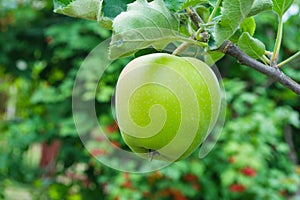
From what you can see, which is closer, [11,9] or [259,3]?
[259,3]

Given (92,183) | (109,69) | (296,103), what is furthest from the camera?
(296,103)

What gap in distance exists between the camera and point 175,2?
1.23ft

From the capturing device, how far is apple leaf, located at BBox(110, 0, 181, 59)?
1.11 feet

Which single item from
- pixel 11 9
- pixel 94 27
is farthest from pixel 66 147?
pixel 11 9

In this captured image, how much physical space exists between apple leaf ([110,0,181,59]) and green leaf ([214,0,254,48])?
36 millimetres

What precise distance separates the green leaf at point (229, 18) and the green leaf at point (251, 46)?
0.03 meters

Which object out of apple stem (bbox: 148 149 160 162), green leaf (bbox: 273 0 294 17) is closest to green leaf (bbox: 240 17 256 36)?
green leaf (bbox: 273 0 294 17)

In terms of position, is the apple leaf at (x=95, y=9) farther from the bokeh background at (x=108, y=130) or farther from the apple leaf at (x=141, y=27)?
the bokeh background at (x=108, y=130)

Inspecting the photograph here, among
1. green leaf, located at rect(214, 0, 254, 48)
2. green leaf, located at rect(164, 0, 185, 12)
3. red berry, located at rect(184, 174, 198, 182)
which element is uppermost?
green leaf, located at rect(214, 0, 254, 48)

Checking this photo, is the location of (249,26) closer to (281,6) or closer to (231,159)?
(281,6)

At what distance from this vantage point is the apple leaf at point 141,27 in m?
0.34

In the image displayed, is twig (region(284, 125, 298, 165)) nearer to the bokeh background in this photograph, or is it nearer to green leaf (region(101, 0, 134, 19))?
the bokeh background

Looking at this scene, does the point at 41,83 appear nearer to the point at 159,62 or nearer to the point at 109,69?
the point at 109,69

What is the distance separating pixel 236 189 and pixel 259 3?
1518mm
